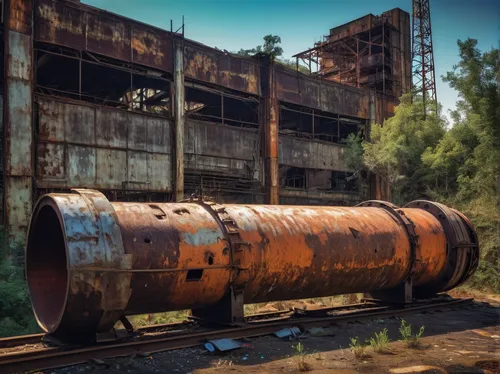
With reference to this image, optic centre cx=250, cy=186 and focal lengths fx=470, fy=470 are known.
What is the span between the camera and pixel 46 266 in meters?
6.97

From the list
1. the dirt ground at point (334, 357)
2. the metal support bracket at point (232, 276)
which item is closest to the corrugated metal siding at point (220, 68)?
the metal support bracket at point (232, 276)

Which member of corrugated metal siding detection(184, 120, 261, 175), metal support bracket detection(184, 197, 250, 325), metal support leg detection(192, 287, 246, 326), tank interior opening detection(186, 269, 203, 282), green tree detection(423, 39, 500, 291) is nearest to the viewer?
tank interior opening detection(186, 269, 203, 282)

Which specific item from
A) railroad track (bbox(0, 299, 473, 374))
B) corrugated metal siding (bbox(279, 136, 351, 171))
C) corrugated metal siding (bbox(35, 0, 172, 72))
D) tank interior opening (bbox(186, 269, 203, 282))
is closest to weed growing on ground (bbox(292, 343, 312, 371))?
railroad track (bbox(0, 299, 473, 374))

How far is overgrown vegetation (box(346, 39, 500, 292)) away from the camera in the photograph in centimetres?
1459

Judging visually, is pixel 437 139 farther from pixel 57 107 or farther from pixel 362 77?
pixel 57 107

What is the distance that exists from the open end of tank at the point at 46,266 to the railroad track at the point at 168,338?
402 millimetres

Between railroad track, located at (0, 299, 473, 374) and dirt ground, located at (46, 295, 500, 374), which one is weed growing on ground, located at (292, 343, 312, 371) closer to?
dirt ground, located at (46, 295, 500, 374)

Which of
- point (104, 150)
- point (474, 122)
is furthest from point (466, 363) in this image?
point (104, 150)

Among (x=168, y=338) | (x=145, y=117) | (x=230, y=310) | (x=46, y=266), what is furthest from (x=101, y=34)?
(x=168, y=338)

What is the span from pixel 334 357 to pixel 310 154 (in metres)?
18.5

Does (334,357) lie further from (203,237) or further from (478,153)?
(478,153)

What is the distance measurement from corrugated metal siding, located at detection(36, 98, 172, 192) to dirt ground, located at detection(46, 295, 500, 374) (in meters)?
11.0

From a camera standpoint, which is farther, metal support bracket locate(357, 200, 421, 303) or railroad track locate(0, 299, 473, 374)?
metal support bracket locate(357, 200, 421, 303)

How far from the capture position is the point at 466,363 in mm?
5430
